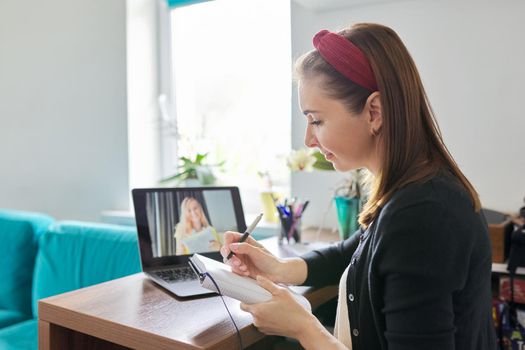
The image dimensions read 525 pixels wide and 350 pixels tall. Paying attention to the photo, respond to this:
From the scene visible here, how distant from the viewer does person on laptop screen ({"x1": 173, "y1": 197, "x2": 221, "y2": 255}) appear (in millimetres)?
1296

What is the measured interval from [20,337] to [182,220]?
85cm

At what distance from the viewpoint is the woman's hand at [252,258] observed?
1.03 meters

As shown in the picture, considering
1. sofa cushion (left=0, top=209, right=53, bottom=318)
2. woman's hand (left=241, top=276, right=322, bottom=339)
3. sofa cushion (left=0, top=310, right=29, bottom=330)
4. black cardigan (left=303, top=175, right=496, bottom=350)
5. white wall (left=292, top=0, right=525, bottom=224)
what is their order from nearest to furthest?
A: black cardigan (left=303, top=175, right=496, bottom=350)
woman's hand (left=241, top=276, right=322, bottom=339)
white wall (left=292, top=0, right=525, bottom=224)
sofa cushion (left=0, top=310, right=29, bottom=330)
sofa cushion (left=0, top=209, right=53, bottom=318)

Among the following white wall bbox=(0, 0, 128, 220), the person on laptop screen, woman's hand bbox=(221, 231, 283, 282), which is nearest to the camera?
woman's hand bbox=(221, 231, 283, 282)

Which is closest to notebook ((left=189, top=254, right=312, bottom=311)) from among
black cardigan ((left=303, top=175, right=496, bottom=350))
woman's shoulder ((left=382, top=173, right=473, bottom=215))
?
black cardigan ((left=303, top=175, right=496, bottom=350))

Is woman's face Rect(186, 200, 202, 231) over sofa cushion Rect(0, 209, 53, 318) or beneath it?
over

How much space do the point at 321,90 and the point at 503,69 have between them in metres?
1.01

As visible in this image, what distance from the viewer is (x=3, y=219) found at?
2080mm

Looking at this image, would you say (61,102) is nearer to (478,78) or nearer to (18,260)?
(18,260)

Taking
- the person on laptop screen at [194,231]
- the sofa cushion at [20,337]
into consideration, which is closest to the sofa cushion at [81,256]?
the sofa cushion at [20,337]

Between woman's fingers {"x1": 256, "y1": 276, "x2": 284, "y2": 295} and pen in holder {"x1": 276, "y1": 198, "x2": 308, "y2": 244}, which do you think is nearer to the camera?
woman's fingers {"x1": 256, "y1": 276, "x2": 284, "y2": 295}

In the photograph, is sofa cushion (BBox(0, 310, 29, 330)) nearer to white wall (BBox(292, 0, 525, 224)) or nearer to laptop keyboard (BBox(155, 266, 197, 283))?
laptop keyboard (BBox(155, 266, 197, 283))

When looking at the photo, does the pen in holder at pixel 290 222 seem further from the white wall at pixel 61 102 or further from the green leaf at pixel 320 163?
the white wall at pixel 61 102

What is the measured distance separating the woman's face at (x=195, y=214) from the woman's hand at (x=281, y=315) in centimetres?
54
